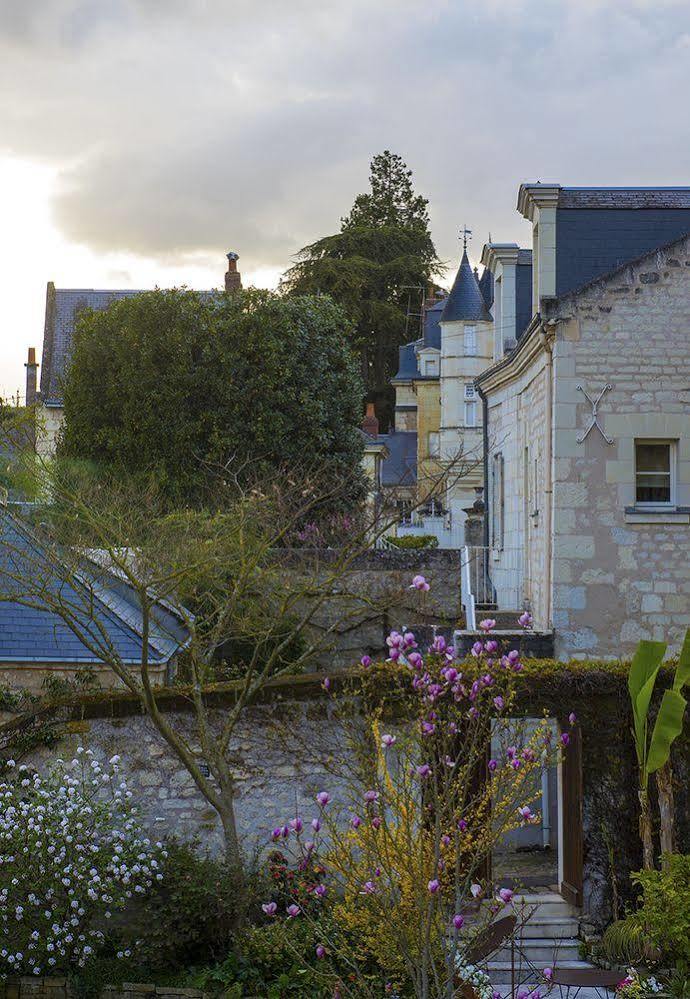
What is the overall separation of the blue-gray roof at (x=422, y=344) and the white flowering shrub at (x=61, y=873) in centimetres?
3692

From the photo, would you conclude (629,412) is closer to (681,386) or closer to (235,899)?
(681,386)

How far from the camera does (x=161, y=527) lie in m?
16.2

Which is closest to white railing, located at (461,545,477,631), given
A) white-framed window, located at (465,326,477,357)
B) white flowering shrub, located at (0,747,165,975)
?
white flowering shrub, located at (0,747,165,975)

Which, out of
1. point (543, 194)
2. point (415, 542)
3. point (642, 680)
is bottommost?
point (642, 680)

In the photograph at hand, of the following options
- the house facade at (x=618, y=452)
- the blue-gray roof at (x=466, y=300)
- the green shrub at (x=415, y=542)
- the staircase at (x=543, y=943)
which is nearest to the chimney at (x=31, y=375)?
the blue-gray roof at (x=466, y=300)

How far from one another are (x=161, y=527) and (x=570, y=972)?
8.73 metres

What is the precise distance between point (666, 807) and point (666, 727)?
900mm

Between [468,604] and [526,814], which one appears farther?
[468,604]

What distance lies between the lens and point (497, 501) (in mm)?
21672

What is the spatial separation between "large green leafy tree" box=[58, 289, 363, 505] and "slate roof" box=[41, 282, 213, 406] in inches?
848

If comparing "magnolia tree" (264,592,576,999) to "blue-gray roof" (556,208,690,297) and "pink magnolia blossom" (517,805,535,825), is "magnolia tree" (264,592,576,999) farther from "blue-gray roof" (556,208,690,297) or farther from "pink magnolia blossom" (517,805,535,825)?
"blue-gray roof" (556,208,690,297)

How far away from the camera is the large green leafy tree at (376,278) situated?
5150 cm

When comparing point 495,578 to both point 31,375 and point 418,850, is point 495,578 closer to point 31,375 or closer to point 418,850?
point 418,850

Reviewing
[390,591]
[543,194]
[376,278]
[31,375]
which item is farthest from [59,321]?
[543,194]
